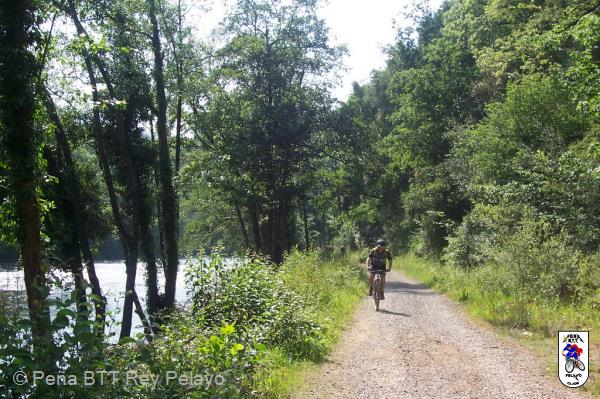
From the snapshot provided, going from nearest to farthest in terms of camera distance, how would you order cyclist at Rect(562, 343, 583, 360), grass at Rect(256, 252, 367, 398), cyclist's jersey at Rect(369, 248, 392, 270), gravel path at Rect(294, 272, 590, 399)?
1. gravel path at Rect(294, 272, 590, 399)
2. grass at Rect(256, 252, 367, 398)
3. cyclist at Rect(562, 343, 583, 360)
4. cyclist's jersey at Rect(369, 248, 392, 270)

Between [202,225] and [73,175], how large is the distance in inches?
693

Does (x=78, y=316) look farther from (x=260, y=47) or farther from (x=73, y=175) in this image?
(x=260, y=47)

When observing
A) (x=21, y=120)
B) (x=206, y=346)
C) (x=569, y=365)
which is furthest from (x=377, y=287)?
(x=21, y=120)

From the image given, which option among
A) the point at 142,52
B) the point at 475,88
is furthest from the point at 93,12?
the point at 475,88

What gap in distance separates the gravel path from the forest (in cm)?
71

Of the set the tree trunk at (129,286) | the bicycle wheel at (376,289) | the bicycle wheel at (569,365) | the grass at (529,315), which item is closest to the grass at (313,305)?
the bicycle wheel at (376,289)

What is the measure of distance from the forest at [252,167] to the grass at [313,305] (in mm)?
78

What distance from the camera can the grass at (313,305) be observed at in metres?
7.34

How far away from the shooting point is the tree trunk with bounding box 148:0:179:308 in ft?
74.6

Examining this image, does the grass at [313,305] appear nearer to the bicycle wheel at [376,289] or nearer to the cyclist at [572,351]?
the bicycle wheel at [376,289]

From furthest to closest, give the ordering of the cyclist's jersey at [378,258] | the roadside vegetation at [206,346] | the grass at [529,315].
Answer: the cyclist's jersey at [378,258]
the grass at [529,315]
the roadside vegetation at [206,346]

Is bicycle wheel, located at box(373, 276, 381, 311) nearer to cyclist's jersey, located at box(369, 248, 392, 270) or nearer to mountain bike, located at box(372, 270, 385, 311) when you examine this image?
mountain bike, located at box(372, 270, 385, 311)

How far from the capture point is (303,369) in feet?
27.0

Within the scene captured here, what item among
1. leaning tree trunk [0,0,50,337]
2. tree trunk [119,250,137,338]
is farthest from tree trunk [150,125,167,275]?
leaning tree trunk [0,0,50,337]
